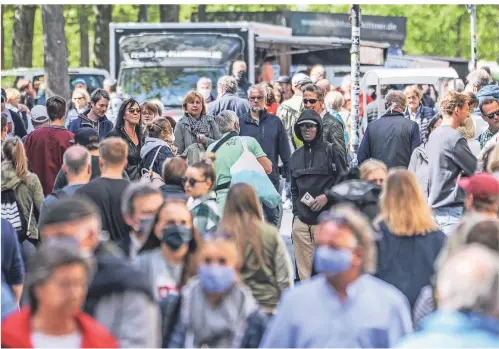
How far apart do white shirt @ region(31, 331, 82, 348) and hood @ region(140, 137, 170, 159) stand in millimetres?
6779

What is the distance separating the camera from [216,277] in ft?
20.5

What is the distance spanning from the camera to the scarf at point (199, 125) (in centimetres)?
1394

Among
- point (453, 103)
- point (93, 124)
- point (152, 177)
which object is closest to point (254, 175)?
point (152, 177)

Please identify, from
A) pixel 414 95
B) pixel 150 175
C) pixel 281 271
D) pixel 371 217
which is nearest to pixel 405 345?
pixel 281 271

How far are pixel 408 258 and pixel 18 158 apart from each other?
3904mm

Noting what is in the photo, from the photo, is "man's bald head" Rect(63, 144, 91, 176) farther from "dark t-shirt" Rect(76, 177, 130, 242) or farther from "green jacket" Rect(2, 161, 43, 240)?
"green jacket" Rect(2, 161, 43, 240)

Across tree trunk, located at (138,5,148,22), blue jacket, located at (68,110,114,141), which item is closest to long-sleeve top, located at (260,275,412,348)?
blue jacket, located at (68,110,114,141)

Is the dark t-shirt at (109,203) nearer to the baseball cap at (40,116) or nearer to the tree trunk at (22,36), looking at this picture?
the baseball cap at (40,116)

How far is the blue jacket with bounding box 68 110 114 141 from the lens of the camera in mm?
14016

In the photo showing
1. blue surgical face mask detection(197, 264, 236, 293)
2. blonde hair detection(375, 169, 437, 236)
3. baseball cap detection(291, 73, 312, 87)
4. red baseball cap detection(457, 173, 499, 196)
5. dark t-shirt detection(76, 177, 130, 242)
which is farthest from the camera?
baseball cap detection(291, 73, 312, 87)

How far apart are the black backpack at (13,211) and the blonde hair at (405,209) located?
364 centimetres

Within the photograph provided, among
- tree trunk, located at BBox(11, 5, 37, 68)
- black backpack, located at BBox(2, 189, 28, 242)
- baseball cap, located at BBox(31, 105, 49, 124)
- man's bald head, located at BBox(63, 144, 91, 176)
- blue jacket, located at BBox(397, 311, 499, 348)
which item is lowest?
black backpack, located at BBox(2, 189, 28, 242)

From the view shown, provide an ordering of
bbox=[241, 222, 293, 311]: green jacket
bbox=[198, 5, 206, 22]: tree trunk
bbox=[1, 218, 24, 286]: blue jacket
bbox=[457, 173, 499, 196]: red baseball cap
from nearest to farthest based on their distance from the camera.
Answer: bbox=[241, 222, 293, 311]: green jacket → bbox=[1, 218, 24, 286]: blue jacket → bbox=[457, 173, 499, 196]: red baseball cap → bbox=[198, 5, 206, 22]: tree trunk

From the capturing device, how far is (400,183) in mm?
7934
